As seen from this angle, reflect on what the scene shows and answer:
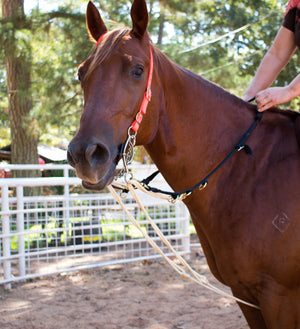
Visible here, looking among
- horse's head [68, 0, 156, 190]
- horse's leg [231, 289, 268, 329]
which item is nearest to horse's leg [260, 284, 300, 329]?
horse's leg [231, 289, 268, 329]

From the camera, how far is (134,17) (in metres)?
1.80

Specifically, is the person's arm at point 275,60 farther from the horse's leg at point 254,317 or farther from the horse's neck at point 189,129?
the horse's leg at point 254,317

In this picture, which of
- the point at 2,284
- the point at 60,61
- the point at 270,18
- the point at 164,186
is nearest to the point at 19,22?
the point at 60,61

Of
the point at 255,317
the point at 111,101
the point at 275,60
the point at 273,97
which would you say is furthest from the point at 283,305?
the point at 275,60

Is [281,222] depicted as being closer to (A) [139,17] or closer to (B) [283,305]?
(B) [283,305]

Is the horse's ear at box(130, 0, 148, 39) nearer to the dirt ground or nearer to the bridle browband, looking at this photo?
the bridle browband

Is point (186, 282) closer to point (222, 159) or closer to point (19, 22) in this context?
point (222, 159)

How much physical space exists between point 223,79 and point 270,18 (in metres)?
3.90

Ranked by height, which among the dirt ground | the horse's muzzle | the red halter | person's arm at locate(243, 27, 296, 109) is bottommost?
the dirt ground

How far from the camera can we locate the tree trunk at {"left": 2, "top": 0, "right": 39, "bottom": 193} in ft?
22.6

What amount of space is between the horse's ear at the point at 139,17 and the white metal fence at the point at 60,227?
3.50m

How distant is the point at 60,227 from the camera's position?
592cm

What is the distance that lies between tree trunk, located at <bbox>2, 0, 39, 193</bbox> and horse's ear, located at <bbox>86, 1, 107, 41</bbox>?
17.8ft

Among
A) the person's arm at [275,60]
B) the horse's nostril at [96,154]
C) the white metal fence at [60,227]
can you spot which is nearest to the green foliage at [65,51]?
the white metal fence at [60,227]
